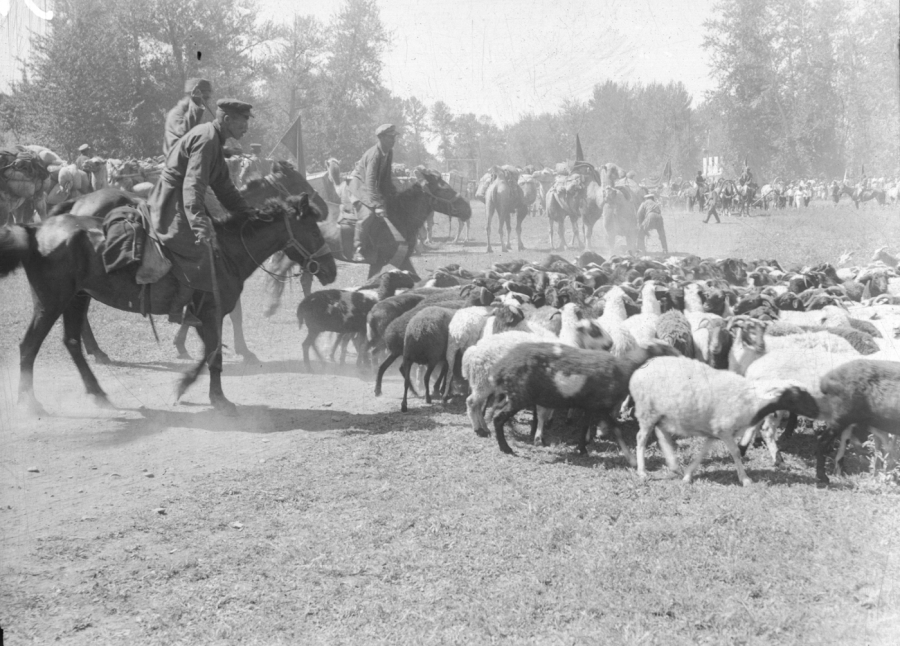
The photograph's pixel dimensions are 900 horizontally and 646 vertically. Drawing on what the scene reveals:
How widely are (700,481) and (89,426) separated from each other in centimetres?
572

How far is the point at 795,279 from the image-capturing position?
35.5 ft

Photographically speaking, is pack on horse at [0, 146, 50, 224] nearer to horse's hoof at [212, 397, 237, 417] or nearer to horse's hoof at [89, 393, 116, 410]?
horse's hoof at [89, 393, 116, 410]

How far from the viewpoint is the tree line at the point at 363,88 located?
49.4 ft

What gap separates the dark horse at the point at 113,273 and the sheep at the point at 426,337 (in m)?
1.39

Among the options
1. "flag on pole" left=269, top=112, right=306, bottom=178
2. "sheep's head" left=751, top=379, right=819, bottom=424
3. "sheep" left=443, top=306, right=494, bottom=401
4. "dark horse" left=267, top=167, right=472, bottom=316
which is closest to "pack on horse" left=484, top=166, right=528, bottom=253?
"flag on pole" left=269, top=112, right=306, bottom=178

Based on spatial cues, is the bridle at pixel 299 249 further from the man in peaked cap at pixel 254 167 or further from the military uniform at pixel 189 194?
the man in peaked cap at pixel 254 167

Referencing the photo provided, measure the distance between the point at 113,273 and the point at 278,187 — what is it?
457 cm

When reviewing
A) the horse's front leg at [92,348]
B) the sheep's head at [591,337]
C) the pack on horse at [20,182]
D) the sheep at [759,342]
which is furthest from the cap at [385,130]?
the pack on horse at [20,182]

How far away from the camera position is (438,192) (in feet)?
49.5

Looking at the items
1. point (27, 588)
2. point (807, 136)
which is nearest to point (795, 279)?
point (27, 588)

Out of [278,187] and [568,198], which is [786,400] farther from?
[568,198]

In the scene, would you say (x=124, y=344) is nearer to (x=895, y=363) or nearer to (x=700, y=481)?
(x=700, y=481)

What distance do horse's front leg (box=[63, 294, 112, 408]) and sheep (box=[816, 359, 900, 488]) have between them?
22.4 ft

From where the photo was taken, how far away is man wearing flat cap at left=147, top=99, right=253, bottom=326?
8.30 meters
